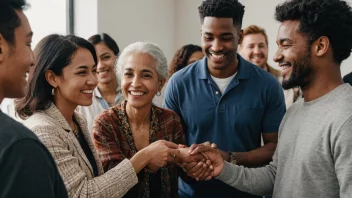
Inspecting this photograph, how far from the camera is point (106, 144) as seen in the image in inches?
66.2

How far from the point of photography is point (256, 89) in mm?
1940

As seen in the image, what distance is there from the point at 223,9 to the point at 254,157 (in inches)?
29.7

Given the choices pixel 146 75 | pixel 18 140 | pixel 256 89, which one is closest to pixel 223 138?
pixel 256 89

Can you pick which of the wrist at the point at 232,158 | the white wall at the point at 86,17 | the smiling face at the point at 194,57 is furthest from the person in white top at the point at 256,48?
the wrist at the point at 232,158

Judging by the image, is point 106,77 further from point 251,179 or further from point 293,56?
point 293,56

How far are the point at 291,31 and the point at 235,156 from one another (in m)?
0.66

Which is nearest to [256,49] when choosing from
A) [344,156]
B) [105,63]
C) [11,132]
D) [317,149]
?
[105,63]

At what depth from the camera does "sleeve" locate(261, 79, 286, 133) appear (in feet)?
6.30

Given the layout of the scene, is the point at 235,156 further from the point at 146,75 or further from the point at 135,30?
the point at 135,30

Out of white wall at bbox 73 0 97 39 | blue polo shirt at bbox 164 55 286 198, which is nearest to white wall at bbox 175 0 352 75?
white wall at bbox 73 0 97 39

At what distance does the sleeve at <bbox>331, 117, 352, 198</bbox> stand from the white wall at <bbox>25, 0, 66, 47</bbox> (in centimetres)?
239

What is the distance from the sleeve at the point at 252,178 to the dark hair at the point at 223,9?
740 mm

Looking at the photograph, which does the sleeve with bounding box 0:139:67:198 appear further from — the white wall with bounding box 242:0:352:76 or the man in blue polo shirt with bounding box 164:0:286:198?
the white wall with bounding box 242:0:352:76

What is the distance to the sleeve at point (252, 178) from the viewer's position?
5.56ft
